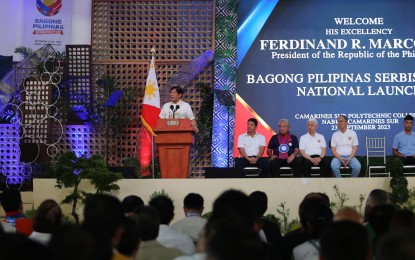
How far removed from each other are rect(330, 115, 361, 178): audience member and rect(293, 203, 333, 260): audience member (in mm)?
5490

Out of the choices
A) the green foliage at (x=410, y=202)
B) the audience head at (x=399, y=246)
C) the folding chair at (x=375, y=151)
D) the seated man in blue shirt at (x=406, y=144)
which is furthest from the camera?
the folding chair at (x=375, y=151)

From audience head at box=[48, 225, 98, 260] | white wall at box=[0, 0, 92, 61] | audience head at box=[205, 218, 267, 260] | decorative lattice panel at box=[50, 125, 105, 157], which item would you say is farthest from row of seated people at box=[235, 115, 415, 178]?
audience head at box=[48, 225, 98, 260]

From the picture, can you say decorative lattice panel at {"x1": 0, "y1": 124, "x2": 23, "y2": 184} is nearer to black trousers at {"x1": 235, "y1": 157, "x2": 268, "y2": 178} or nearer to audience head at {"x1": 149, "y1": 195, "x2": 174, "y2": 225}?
black trousers at {"x1": 235, "y1": 157, "x2": 268, "y2": 178}

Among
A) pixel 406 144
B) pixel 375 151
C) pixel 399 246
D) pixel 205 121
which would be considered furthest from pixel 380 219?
pixel 205 121

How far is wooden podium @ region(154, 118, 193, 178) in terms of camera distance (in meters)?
9.04

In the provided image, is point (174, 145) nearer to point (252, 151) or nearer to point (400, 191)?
point (252, 151)

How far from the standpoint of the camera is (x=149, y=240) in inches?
140

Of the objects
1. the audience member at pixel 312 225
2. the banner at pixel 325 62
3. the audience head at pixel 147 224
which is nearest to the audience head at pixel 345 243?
the audience member at pixel 312 225

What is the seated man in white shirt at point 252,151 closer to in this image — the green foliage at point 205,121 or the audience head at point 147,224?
the green foliage at point 205,121

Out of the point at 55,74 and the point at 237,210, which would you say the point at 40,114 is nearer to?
the point at 55,74

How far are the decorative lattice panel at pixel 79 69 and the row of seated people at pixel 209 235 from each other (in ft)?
24.9

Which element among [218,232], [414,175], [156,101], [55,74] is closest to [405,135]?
[414,175]

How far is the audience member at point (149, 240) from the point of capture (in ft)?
11.5

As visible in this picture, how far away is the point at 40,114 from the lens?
12.2 m
